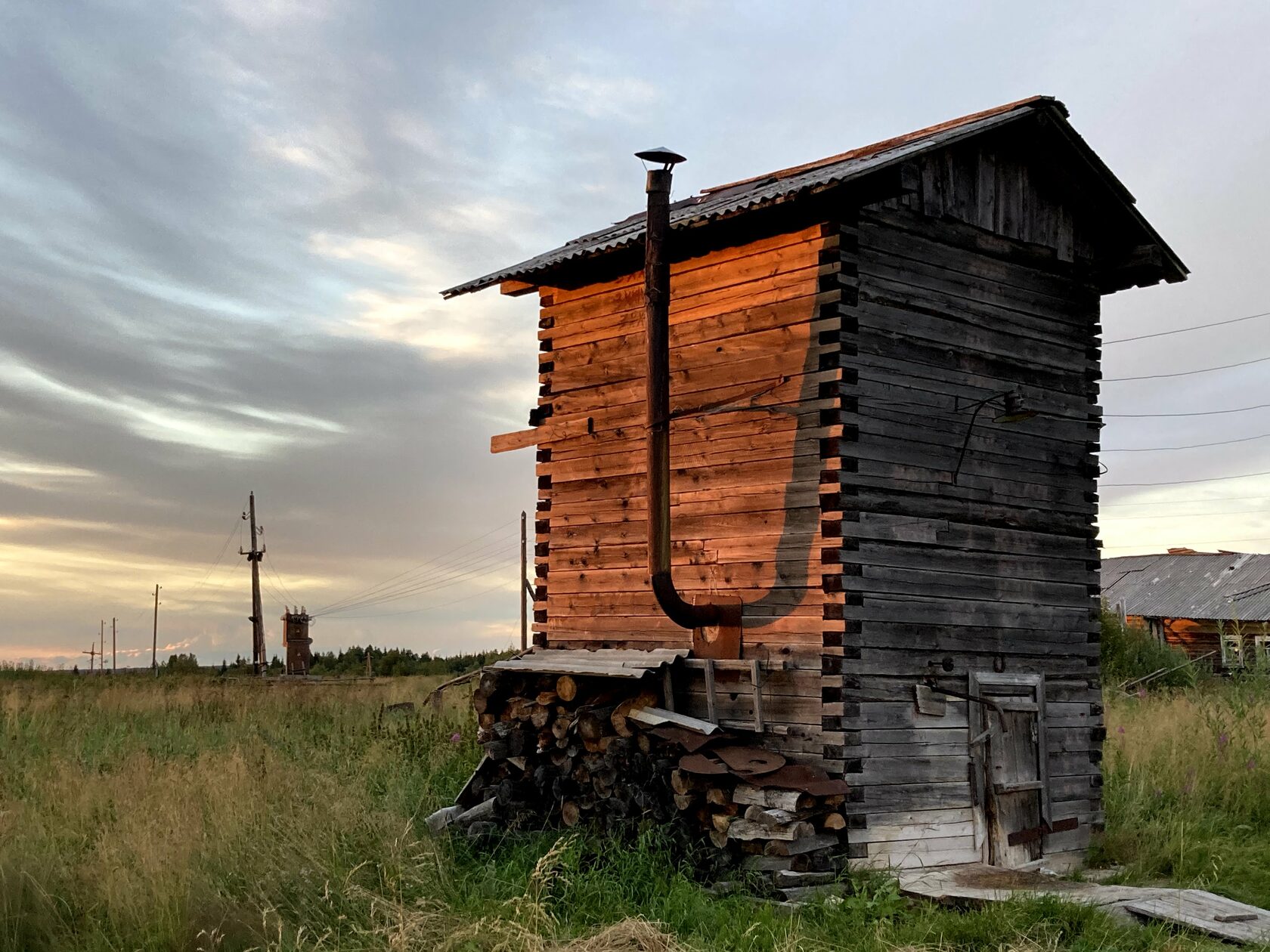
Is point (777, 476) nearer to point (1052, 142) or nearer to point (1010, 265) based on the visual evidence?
point (1010, 265)

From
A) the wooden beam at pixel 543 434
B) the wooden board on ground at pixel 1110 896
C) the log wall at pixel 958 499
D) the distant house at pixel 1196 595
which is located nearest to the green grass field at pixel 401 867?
the wooden board on ground at pixel 1110 896

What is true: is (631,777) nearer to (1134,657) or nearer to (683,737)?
(683,737)

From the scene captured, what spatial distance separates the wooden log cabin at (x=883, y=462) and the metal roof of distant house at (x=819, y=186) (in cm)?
5

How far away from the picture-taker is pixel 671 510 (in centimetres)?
1138

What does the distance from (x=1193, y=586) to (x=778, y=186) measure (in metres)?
36.0

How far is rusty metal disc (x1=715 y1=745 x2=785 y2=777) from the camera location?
957 centimetres

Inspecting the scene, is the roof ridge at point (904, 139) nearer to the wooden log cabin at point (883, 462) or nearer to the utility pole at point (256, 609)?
the wooden log cabin at point (883, 462)

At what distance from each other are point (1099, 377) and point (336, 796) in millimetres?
8673

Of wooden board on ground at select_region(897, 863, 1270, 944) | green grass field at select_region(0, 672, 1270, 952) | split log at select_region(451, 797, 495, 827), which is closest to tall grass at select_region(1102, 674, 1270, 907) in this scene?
green grass field at select_region(0, 672, 1270, 952)

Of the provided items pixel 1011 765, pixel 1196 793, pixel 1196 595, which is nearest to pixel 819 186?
pixel 1011 765

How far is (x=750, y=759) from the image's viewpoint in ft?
→ 32.1

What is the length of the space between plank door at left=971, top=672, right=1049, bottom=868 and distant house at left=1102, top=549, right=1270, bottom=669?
1020 inches

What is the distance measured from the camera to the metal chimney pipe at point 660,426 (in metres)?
10.5

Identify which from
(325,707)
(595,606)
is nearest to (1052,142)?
(595,606)
